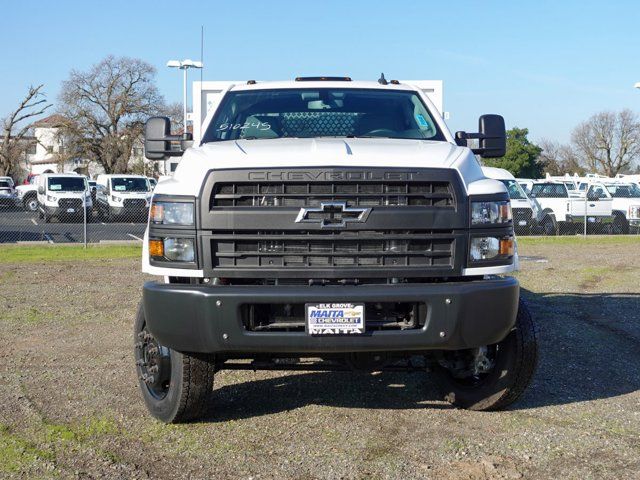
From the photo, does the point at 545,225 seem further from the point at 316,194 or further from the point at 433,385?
the point at 316,194

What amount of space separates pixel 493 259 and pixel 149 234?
6.34 feet

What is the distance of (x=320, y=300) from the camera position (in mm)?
4438

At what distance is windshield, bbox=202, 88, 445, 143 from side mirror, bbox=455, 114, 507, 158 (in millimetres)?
217

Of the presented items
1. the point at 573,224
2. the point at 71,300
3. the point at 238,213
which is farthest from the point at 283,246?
the point at 573,224

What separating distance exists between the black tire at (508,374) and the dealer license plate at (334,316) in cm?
118

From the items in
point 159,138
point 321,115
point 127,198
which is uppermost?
point 321,115

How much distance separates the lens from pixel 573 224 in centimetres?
2572

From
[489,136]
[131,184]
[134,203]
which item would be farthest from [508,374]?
[131,184]

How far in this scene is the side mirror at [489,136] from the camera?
6137 millimetres

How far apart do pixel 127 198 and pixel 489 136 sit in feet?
89.3

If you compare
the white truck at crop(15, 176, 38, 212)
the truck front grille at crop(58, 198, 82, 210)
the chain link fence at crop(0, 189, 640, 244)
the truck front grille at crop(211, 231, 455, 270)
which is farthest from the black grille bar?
the white truck at crop(15, 176, 38, 212)

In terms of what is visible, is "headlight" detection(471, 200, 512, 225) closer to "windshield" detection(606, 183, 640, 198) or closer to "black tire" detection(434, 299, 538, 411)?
"black tire" detection(434, 299, 538, 411)

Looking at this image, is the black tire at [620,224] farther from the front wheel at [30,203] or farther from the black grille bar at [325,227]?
the front wheel at [30,203]

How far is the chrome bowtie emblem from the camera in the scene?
14.9 feet
